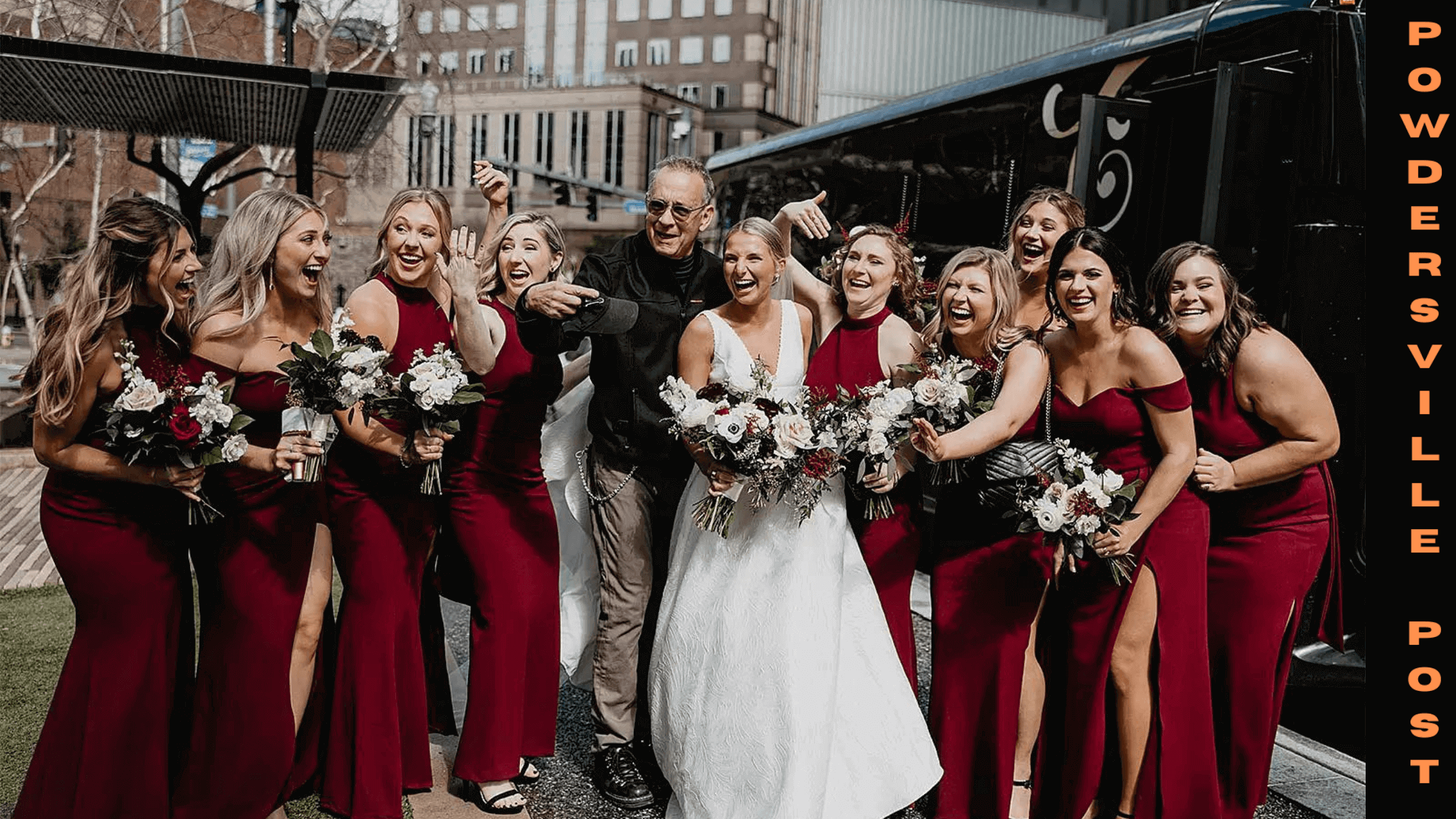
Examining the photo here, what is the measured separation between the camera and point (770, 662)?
3.92 meters

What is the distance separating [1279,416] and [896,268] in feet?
4.55

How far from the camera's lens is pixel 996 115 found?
7867mm

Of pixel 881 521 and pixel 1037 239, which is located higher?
pixel 1037 239

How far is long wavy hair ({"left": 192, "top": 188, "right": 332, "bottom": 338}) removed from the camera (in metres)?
3.74

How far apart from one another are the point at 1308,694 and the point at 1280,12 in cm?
359

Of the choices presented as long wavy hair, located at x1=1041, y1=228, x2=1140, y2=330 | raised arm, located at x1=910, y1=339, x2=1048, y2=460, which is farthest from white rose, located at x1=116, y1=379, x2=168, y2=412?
long wavy hair, located at x1=1041, y1=228, x2=1140, y2=330

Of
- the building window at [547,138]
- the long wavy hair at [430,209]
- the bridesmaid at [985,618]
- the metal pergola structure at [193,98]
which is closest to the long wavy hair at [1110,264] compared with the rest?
the bridesmaid at [985,618]

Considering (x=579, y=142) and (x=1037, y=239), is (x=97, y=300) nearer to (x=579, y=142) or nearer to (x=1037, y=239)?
(x=1037, y=239)

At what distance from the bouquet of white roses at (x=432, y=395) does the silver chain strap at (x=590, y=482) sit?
803 millimetres

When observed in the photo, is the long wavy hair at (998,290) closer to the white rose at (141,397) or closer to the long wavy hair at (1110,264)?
the long wavy hair at (1110,264)

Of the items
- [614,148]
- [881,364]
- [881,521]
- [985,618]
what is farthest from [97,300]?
[614,148]

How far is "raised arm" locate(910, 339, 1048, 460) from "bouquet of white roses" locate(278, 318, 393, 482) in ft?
5.73

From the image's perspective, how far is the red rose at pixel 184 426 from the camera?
3.31 m

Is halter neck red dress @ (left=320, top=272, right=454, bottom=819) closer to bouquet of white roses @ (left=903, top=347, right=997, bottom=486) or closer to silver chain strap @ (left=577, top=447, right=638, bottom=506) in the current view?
silver chain strap @ (left=577, top=447, right=638, bottom=506)
